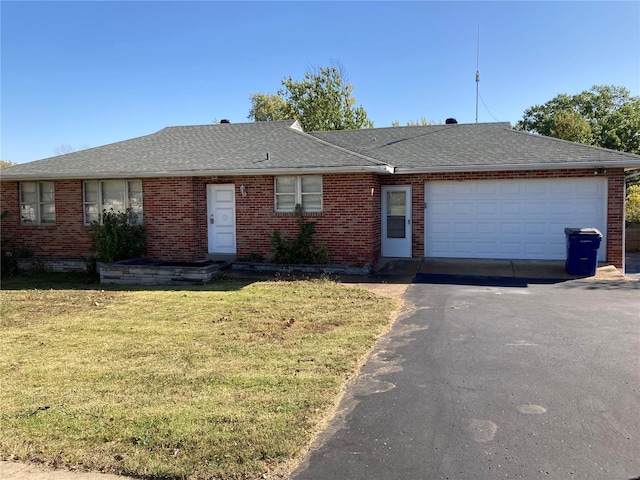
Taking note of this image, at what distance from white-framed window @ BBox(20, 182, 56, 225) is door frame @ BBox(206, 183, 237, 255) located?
16.0 ft

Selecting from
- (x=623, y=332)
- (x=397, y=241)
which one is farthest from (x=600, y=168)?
(x=623, y=332)

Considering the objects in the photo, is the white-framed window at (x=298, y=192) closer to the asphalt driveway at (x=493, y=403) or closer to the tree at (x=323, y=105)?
the asphalt driveway at (x=493, y=403)

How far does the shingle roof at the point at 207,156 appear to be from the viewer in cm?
1314

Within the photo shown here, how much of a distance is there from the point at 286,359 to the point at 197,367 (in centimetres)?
102

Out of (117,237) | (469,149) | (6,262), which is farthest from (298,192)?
(6,262)

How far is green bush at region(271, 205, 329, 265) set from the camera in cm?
1295

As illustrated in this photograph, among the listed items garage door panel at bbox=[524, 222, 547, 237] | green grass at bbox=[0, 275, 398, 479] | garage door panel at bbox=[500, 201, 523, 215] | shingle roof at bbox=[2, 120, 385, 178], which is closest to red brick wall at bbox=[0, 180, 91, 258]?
shingle roof at bbox=[2, 120, 385, 178]

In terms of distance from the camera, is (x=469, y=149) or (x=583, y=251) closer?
(x=583, y=251)

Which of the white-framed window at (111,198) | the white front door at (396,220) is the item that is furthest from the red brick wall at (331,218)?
the white-framed window at (111,198)

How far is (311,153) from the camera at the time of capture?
1375cm

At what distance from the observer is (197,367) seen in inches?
223

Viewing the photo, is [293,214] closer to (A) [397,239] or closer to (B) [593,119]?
(A) [397,239]

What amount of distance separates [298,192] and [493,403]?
9.61 meters

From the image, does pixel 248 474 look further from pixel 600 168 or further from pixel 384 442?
pixel 600 168
